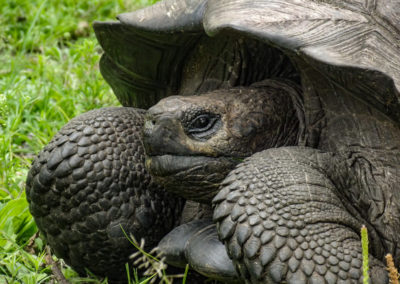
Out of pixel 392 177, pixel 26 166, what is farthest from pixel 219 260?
pixel 26 166

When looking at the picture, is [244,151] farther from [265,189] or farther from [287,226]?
[287,226]

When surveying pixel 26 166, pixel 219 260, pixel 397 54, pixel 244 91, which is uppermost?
pixel 397 54

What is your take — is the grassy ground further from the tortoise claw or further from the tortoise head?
the tortoise head

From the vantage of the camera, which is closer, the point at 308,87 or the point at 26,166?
the point at 308,87

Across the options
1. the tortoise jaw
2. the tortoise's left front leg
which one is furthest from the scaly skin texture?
the tortoise's left front leg

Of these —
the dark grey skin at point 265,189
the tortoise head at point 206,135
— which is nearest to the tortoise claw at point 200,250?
the dark grey skin at point 265,189

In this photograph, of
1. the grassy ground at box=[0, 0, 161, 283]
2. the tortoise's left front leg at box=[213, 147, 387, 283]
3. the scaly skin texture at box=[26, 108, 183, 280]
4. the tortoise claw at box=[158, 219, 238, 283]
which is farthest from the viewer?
the grassy ground at box=[0, 0, 161, 283]

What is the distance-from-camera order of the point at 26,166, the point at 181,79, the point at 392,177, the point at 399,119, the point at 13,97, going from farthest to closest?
the point at 13,97, the point at 26,166, the point at 181,79, the point at 392,177, the point at 399,119

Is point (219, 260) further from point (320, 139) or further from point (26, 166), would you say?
point (26, 166)

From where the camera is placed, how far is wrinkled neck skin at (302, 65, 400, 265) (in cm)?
236

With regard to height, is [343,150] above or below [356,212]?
above

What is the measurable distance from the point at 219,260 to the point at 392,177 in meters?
0.66

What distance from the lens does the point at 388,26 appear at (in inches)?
89.7

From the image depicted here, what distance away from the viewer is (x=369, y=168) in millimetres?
2404
